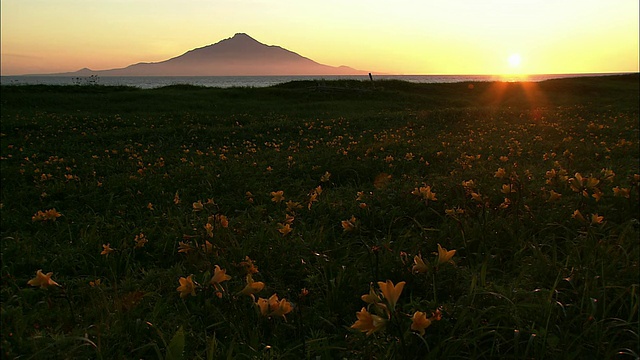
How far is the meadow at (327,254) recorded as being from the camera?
1.83m

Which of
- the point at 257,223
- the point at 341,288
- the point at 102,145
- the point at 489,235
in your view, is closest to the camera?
the point at 341,288

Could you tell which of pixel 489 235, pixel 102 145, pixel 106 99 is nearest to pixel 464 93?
pixel 106 99

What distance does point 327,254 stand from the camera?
9.87ft

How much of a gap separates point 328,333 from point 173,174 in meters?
4.44

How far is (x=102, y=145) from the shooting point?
29.3 feet

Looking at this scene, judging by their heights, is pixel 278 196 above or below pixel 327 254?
above

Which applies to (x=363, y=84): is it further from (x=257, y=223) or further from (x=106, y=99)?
(x=257, y=223)

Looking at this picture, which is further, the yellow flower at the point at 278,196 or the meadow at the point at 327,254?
the yellow flower at the point at 278,196

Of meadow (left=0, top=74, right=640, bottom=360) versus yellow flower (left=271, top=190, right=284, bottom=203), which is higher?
yellow flower (left=271, top=190, right=284, bottom=203)

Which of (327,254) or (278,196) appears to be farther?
(278,196)

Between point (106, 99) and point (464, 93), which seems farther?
point (464, 93)

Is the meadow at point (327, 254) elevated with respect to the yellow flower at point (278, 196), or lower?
lower

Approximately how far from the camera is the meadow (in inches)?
72.0

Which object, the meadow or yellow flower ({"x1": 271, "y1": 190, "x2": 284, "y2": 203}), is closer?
the meadow
